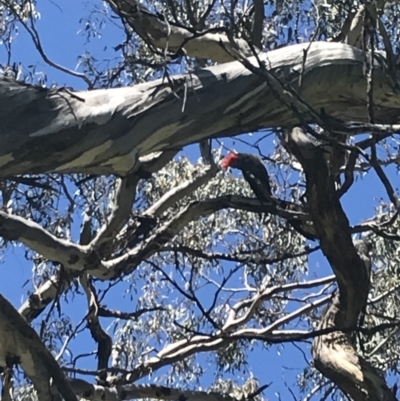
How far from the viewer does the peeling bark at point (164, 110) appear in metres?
2.11

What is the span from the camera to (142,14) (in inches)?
140

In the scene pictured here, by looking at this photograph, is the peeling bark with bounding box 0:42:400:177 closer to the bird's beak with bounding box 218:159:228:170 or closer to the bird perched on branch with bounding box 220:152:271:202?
the bird perched on branch with bounding box 220:152:271:202

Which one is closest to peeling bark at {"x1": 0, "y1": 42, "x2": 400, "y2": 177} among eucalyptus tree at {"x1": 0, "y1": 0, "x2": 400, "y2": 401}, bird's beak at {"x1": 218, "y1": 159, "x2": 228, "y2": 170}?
eucalyptus tree at {"x1": 0, "y1": 0, "x2": 400, "y2": 401}

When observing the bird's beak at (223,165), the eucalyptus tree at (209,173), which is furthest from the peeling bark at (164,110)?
the bird's beak at (223,165)

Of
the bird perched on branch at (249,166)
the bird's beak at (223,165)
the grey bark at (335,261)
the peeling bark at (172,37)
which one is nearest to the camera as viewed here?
the grey bark at (335,261)

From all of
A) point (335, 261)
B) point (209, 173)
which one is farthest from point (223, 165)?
point (335, 261)

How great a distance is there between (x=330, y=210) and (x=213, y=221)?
2.78 m

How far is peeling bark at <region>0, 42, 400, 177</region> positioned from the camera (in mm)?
2109

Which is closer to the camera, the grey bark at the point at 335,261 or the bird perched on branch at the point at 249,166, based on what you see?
the grey bark at the point at 335,261

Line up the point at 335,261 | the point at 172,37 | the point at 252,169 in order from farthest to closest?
the point at 252,169 < the point at 172,37 < the point at 335,261

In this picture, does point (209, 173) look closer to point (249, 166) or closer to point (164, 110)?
point (249, 166)

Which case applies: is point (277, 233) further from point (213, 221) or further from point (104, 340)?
point (104, 340)

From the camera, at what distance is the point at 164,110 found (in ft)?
7.61

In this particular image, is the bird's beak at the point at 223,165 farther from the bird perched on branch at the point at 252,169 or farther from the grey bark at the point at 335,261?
the grey bark at the point at 335,261
